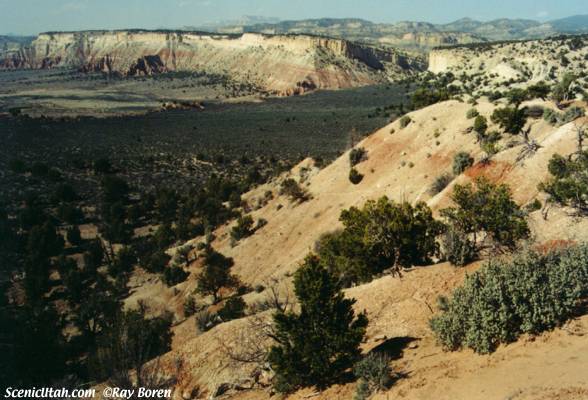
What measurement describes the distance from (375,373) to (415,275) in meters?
6.84

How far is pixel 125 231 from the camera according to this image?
4388cm

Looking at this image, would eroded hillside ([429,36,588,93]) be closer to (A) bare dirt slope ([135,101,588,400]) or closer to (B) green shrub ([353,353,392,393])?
(A) bare dirt slope ([135,101,588,400])

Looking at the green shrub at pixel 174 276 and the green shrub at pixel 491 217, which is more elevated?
the green shrub at pixel 491 217

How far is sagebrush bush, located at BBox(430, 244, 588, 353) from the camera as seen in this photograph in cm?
1117

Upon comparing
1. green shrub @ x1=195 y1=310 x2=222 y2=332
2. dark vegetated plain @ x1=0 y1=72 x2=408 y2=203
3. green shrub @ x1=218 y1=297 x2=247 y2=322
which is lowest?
green shrub @ x1=195 y1=310 x2=222 y2=332

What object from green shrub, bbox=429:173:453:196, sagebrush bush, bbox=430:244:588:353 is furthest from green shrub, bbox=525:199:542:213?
sagebrush bush, bbox=430:244:588:353

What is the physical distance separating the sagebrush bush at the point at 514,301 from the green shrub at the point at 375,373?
1989 millimetres

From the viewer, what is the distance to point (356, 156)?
39875mm

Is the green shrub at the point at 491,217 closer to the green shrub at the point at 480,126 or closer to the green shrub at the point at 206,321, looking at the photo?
the green shrub at the point at 206,321

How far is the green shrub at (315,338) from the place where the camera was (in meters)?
12.6

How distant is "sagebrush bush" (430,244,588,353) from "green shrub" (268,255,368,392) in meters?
2.64

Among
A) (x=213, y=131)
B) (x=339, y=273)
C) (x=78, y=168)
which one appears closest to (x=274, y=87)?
(x=213, y=131)

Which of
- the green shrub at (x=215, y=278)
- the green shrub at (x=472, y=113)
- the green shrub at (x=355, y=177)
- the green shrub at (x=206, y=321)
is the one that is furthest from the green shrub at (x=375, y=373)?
the green shrub at (x=472, y=113)

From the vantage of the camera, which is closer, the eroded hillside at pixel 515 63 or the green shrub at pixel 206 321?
the green shrub at pixel 206 321
